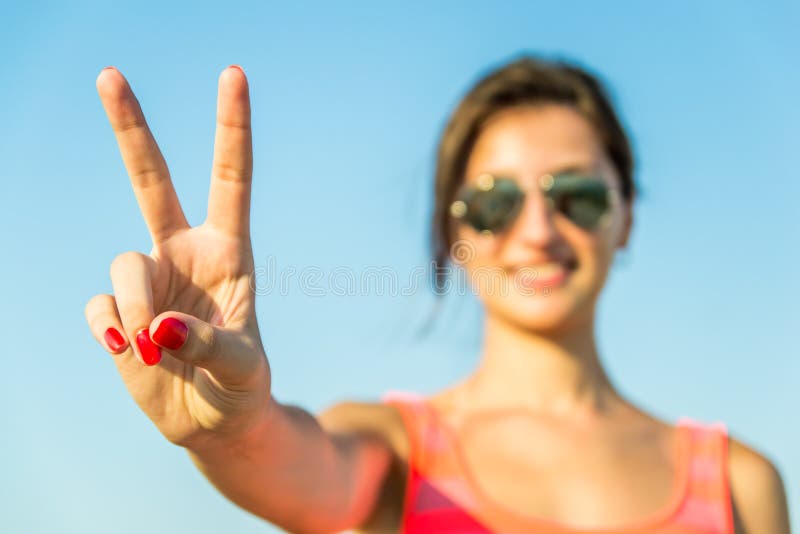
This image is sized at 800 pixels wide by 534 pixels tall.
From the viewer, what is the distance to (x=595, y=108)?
3598 millimetres

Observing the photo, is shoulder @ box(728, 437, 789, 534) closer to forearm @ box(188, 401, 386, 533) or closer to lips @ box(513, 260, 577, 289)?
lips @ box(513, 260, 577, 289)

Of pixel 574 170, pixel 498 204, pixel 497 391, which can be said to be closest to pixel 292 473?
pixel 497 391

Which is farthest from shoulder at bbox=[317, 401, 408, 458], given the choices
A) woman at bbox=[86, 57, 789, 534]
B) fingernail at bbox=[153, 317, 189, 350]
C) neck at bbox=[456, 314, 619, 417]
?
fingernail at bbox=[153, 317, 189, 350]

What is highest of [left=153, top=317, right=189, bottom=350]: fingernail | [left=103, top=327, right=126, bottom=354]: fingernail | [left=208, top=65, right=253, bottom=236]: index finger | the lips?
[left=208, top=65, right=253, bottom=236]: index finger

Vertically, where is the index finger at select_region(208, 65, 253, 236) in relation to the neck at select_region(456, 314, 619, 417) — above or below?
above

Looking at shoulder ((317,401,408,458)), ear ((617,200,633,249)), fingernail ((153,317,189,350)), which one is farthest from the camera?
ear ((617,200,633,249))

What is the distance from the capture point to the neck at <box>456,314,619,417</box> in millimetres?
3289

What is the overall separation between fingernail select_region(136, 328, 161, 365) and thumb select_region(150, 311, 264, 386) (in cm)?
3

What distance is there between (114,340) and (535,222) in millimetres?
1677

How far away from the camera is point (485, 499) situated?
2.99 metres

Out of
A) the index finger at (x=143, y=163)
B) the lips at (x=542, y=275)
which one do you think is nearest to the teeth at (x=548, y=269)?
the lips at (x=542, y=275)

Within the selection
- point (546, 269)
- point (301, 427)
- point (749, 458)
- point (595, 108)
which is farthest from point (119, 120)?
point (749, 458)

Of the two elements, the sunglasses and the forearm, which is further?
the sunglasses

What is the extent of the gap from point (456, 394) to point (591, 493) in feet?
2.22
